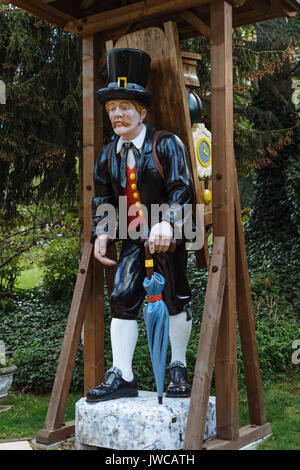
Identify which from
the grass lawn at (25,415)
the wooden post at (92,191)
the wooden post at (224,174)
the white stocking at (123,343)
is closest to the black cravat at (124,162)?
the wooden post at (92,191)

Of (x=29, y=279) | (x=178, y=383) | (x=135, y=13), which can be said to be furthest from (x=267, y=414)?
(x=29, y=279)

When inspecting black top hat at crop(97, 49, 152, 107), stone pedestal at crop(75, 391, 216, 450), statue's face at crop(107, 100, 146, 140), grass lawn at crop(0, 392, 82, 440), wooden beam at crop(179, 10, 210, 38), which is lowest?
grass lawn at crop(0, 392, 82, 440)

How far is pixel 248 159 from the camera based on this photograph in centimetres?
754

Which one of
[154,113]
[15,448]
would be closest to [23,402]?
[15,448]

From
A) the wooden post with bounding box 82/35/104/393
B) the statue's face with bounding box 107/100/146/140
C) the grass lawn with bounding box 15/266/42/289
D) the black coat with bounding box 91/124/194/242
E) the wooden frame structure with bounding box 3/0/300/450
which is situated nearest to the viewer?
the wooden frame structure with bounding box 3/0/300/450

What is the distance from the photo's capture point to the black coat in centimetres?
379

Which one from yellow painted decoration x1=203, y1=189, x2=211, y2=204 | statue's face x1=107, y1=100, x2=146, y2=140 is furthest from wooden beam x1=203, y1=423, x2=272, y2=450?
statue's face x1=107, y1=100, x2=146, y2=140

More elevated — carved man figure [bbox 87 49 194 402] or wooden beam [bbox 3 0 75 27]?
wooden beam [bbox 3 0 75 27]

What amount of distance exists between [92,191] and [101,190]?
201mm

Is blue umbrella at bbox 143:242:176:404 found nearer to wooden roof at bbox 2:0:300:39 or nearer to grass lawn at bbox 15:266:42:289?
wooden roof at bbox 2:0:300:39

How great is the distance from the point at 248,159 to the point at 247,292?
3.82 metres

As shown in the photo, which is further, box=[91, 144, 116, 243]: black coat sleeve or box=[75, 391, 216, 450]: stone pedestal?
box=[91, 144, 116, 243]: black coat sleeve

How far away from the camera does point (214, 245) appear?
3.67 m

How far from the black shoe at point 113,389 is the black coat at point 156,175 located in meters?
0.97
